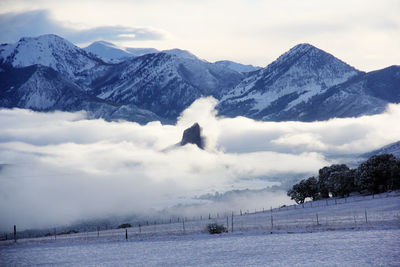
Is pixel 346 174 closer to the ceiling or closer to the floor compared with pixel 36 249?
closer to the ceiling

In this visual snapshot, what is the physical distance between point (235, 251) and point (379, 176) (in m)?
103

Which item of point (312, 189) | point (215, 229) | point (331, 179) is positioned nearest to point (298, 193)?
point (312, 189)

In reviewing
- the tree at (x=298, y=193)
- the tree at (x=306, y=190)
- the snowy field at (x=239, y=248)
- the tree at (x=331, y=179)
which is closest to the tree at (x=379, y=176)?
the tree at (x=331, y=179)

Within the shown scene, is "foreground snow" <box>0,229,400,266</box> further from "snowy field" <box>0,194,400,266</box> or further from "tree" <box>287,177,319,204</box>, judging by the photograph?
"tree" <box>287,177,319,204</box>

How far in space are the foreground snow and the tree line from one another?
3331 inches

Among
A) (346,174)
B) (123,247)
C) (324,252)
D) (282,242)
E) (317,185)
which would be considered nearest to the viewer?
(324,252)

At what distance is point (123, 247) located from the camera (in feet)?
254

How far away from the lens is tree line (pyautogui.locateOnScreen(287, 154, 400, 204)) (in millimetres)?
152625

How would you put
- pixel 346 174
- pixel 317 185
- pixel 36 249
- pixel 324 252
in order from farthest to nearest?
1. pixel 317 185
2. pixel 346 174
3. pixel 36 249
4. pixel 324 252

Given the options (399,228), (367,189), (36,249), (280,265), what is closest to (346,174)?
(367,189)

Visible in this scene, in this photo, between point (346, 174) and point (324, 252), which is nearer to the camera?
point (324, 252)

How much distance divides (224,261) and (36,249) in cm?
4053

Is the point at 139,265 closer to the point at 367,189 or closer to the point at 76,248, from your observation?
the point at 76,248

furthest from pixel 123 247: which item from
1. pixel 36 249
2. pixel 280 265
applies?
pixel 280 265
